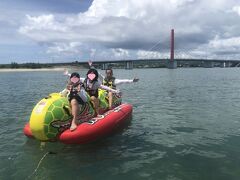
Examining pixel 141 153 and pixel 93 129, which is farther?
pixel 93 129

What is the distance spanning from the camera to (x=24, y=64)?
12275 centimetres

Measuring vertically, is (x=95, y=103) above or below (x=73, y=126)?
above

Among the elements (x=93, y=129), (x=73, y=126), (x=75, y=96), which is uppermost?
(x=75, y=96)

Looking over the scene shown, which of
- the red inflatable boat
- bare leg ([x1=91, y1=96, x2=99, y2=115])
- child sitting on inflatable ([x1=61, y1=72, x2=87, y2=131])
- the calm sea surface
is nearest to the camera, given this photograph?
the calm sea surface

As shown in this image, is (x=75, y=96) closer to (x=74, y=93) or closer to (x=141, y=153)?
(x=74, y=93)

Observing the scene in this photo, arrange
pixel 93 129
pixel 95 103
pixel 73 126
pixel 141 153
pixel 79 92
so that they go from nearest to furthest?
pixel 73 126 < pixel 141 153 < pixel 93 129 < pixel 79 92 < pixel 95 103

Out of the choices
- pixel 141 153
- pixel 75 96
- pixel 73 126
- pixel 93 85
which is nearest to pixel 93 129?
pixel 73 126

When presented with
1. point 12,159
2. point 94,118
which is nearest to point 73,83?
point 94,118

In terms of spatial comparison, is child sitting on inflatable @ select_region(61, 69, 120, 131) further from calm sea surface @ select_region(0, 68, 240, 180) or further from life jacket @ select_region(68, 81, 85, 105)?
calm sea surface @ select_region(0, 68, 240, 180)

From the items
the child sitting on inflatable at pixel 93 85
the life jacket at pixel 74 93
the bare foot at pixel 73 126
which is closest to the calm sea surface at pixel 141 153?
the bare foot at pixel 73 126

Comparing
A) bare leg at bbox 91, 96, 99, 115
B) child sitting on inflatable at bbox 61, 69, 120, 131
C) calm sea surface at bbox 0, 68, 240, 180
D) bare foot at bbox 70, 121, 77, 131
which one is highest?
child sitting on inflatable at bbox 61, 69, 120, 131

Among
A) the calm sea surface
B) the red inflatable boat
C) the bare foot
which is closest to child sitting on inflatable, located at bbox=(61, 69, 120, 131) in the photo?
the bare foot

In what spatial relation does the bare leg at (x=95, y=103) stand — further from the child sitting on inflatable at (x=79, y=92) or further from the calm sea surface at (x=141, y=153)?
the calm sea surface at (x=141, y=153)

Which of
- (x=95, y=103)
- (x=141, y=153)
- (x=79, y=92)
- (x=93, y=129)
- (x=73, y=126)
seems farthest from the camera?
(x=95, y=103)
